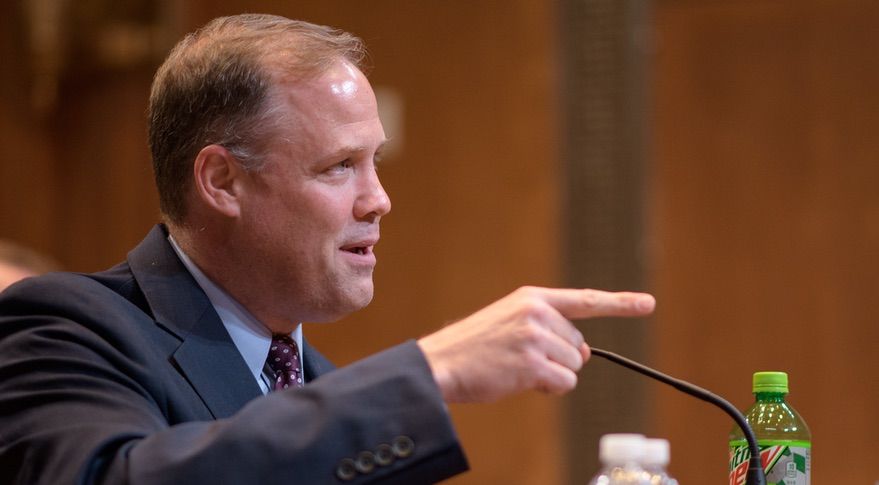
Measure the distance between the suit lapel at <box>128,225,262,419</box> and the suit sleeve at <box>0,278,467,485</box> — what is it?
251 millimetres

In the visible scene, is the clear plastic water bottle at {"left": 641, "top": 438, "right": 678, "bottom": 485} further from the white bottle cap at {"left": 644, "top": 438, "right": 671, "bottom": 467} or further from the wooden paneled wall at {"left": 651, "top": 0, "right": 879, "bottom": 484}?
the wooden paneled wall at {"left": 651, "top": 0, "right": 879, "bottom": 484}

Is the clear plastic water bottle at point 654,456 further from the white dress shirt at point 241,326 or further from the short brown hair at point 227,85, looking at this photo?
the short brown hair at point 227,85

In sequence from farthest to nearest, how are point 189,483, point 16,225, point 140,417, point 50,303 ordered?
point 16,225 → point 50,303 → point 140,417 → point 189,483

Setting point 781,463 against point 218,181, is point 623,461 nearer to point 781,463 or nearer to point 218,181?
point 781,463

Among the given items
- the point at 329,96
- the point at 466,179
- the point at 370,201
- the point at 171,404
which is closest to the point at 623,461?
the point at 171,404

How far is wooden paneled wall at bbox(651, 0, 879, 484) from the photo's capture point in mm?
4133

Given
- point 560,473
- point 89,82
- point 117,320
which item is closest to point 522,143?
point 560,473

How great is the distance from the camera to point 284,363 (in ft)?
6.79

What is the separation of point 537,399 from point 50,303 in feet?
9.28

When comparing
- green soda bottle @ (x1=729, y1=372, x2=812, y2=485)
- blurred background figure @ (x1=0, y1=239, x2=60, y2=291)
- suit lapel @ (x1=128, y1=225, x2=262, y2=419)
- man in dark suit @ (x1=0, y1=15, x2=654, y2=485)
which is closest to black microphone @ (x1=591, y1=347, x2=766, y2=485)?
green soda bottle @ (x1=729, y1=372, x2=812, y2=485)

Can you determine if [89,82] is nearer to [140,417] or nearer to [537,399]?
[537,399]

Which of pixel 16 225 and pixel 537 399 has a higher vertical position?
pixel 16 225

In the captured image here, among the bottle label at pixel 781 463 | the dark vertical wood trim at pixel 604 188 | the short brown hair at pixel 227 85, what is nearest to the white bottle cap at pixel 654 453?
the bottle label at pixel 781 463

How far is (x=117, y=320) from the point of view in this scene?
66.2 inches
